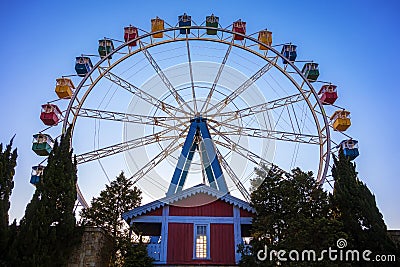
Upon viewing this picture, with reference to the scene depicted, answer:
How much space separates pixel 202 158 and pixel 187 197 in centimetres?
373

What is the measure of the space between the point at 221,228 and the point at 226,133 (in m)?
6.31

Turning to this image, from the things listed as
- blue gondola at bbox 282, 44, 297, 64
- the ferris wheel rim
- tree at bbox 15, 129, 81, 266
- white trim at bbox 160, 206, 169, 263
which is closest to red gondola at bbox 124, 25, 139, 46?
the ferris wheel rim

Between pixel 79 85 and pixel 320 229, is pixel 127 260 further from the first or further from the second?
pixel 79 85

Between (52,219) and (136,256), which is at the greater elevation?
(52,219)

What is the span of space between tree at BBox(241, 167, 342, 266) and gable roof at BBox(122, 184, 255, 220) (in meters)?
0.96

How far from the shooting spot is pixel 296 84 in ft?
61.7

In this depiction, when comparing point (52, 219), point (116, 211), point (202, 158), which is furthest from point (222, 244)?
point (52, 219)

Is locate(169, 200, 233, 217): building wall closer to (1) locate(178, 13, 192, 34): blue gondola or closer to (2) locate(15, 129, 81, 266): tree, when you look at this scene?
(2) locate(15, 129, 81, 266): tree

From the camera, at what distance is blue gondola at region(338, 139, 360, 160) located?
685 inches

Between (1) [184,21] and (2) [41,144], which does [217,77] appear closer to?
(1) [184,21]

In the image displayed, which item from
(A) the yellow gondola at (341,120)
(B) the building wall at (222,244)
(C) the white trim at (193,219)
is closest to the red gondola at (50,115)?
(C) the white trim at (193,219)

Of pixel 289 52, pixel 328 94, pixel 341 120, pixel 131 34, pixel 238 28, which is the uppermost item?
pixel 238 28

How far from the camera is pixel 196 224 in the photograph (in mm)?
14477

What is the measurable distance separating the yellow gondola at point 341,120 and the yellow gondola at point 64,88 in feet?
40.0
